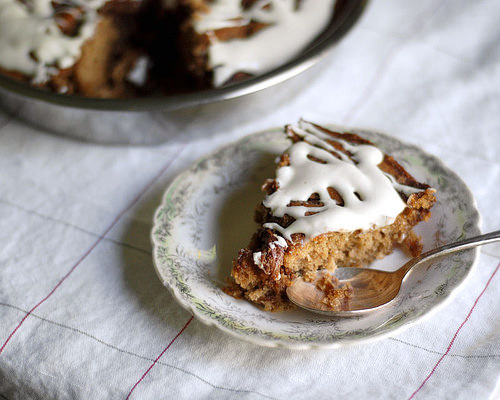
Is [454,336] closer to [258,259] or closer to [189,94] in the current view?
[258,259]

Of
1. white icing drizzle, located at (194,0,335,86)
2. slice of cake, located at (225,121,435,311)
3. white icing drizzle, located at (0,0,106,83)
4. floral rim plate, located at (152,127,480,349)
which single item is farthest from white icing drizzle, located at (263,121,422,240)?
white icing drizzle, located at (0,0,106,83)

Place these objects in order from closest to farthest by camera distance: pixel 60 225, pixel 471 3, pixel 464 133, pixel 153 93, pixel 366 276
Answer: pixel 366 276 → pixel 60 225 → pixel 464 133 → pixel 153 93 → pixel 471 3

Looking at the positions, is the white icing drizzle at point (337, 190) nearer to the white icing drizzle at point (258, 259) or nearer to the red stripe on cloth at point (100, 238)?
the white icing drizzle at point (258, 259)

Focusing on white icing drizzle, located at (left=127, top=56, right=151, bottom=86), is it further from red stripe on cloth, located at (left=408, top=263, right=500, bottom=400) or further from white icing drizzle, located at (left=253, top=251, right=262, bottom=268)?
red stripe on cloth, located at (left=408, top=263, right=500, bottom=400)

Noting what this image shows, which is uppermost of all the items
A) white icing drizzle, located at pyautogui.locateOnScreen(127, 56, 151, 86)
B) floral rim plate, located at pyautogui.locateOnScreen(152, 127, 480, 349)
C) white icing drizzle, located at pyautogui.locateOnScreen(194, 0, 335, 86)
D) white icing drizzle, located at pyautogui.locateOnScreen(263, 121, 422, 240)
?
white icing drizzle, located at pyautogui.locateOnScreen(194, 0, 335, 86)

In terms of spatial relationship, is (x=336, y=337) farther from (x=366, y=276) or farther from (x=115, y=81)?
(x=115, y=81)

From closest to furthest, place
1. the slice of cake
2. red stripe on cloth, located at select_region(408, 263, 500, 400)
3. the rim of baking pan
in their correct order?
red stripe on cloth, located at select_region(408, 263, 500, 400), the slice of cake, the rim of baking pan

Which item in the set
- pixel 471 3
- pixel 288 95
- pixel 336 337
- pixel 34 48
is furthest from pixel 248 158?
pixel 471 3
